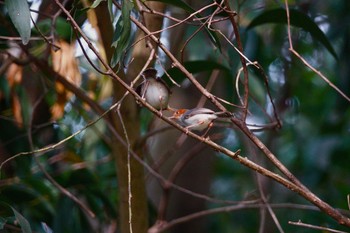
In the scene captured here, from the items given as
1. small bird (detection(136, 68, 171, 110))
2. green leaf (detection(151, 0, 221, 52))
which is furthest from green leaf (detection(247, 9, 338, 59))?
small bird (detection(136, 68, 171, 110))

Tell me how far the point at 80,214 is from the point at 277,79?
112 centimetres

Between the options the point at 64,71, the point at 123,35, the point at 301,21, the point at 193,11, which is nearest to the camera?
the point at 123,35

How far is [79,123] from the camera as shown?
266cm

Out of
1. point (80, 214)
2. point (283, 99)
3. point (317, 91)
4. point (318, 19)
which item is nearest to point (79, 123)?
point (80, 214)

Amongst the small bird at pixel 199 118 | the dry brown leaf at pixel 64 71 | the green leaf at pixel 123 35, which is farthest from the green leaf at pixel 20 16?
the dry brown leaf at pixel 64 71

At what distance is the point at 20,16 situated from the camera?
133cm

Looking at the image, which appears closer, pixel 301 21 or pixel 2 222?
pixel 2 222

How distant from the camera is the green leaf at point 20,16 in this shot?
1300mm

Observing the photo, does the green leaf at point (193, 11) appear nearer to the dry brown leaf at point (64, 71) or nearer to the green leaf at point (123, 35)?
the green leaf at point (123, 35)

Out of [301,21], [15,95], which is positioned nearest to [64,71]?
[15,95]

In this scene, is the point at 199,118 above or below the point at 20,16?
below

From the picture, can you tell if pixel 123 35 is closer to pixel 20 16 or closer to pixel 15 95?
pixel 20 16

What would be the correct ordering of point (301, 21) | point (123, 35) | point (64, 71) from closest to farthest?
point (123, 35), point (301, 21), point (64, 71)

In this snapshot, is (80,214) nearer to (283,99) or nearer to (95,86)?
(95,86)
